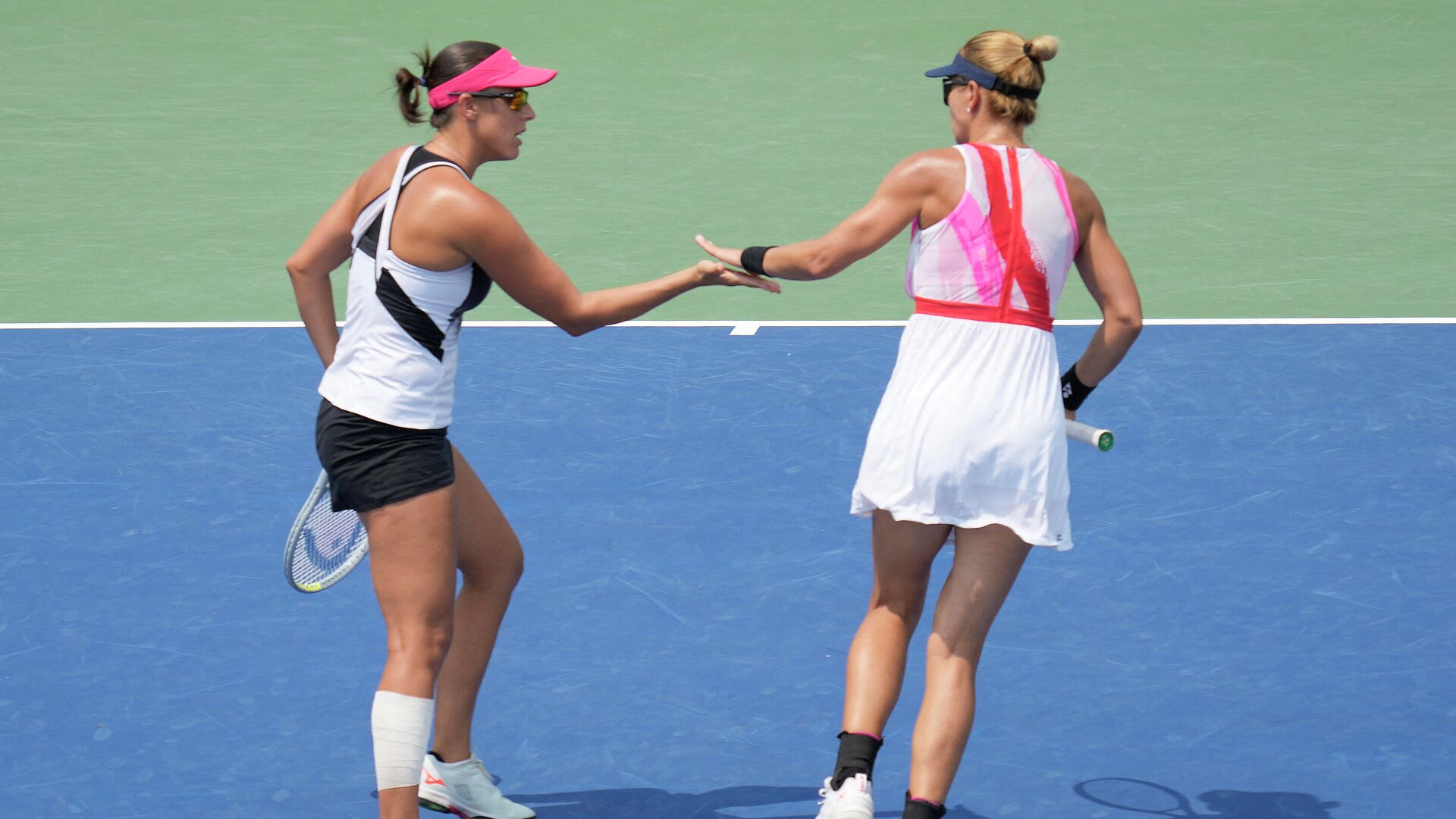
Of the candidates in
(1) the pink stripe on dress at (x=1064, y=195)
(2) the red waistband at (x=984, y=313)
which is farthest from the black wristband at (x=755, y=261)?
(1) the pink stripe on dress at (x=1064, y=195)

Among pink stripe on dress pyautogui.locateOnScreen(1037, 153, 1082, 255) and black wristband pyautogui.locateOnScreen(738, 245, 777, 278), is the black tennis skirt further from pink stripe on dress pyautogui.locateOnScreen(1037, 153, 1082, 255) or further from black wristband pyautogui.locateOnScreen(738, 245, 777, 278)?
pink stripe on dress pyautogui.locateOnScreen(1037, 153, 1082, 255)

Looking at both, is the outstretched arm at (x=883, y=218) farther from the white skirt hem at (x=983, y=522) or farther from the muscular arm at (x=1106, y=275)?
the white skirt hem at (x=983, y=522)

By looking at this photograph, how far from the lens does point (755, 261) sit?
14.3 feet

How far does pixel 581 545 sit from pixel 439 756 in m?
1.76

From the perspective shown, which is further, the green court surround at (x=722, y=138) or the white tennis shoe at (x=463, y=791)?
the green court surround at (x=722, y=138)

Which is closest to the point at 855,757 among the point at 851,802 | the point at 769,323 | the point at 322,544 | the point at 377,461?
the point at 851,802

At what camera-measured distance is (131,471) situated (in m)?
6.86

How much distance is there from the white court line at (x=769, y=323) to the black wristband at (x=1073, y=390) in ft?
13.5

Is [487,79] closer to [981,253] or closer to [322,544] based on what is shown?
[981,253]

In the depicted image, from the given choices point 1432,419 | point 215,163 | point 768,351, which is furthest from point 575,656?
point 215,163

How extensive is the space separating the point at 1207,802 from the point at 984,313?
1504 mm

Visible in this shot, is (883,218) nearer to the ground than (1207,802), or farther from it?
farther from it

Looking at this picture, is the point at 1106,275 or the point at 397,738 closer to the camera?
the point at 397,738

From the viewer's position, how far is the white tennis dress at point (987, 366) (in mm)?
3957
